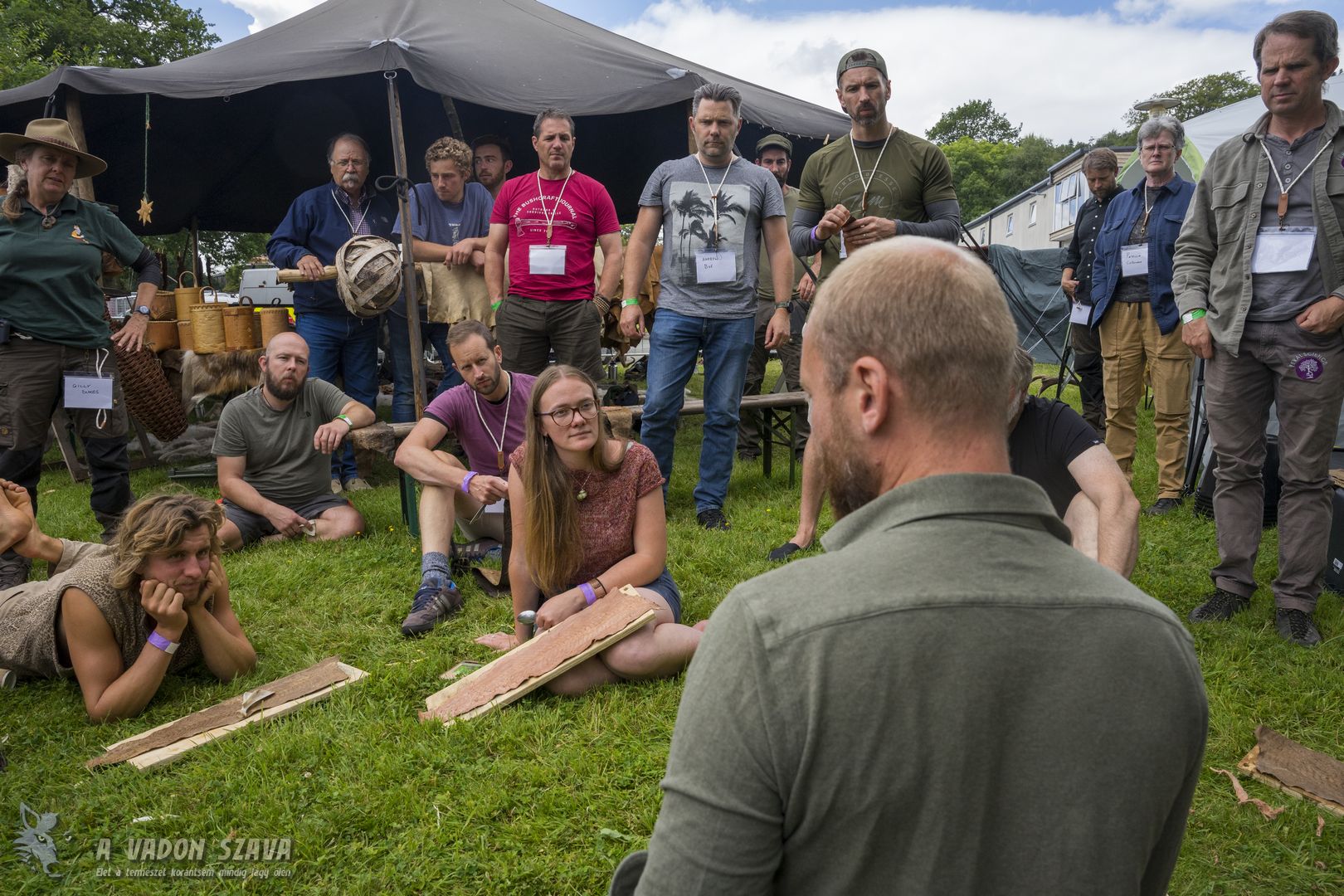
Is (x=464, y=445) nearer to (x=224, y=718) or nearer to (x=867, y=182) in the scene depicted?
(x=224, y=718)

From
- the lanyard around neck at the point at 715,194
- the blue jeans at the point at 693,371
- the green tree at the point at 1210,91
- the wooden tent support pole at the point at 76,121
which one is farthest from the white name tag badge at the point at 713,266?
the green tree at the point at 1210,91

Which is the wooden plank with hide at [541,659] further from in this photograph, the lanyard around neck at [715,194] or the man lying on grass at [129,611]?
the lanyard around neck at [715,194]

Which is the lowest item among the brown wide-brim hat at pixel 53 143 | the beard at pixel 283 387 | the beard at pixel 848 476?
the beard at pixel 283 387

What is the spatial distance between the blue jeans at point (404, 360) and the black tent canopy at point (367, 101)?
162 cm

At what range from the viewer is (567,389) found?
3219 millimetres

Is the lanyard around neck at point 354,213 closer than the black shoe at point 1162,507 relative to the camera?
No

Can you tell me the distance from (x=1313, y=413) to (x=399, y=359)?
5373mm

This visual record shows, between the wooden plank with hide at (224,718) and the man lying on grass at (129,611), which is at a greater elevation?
the man lying on grass at (129,611)

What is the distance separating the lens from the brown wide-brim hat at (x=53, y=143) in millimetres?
4418

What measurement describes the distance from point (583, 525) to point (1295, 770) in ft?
7.67

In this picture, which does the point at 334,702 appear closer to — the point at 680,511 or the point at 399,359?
the point at 680,511

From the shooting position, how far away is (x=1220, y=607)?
11.6 feet

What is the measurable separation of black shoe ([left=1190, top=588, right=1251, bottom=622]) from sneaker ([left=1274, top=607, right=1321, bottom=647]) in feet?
0.52

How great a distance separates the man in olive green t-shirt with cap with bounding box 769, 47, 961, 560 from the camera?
4.11 metres
